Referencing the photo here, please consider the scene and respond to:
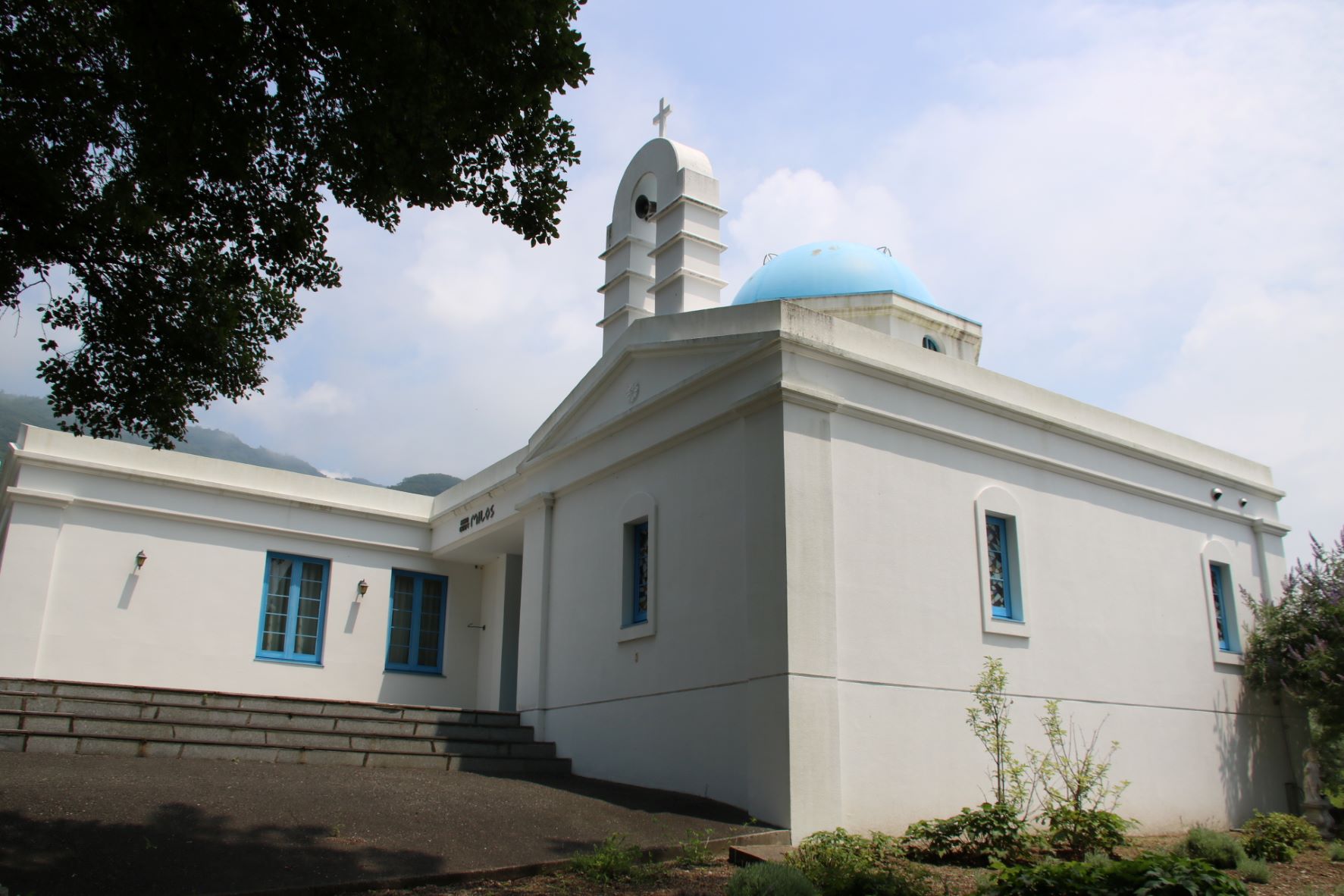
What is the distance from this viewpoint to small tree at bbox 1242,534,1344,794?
14.2 metres

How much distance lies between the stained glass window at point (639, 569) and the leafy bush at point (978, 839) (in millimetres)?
4435

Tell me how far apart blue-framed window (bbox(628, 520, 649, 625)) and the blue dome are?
6029 mm

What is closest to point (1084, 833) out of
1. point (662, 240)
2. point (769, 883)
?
point (769, 883)

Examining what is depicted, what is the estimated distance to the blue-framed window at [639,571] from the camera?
42.5 feet

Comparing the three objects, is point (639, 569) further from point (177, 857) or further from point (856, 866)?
point (177, 857)

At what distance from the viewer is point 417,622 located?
19.1 m

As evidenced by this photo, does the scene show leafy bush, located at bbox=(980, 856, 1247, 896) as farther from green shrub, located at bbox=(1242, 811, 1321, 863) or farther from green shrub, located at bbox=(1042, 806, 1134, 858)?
green shrub, located at bbox=(1242, 811, 1321, 863)

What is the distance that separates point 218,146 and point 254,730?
21.8 ft

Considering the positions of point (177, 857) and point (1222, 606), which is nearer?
point (177, 857)

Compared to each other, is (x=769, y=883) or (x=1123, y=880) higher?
(x=1123, y=880)

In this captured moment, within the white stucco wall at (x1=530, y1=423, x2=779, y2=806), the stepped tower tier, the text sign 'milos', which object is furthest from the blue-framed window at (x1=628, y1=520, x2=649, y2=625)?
the text sign 'milos'

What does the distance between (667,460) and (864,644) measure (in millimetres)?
3309

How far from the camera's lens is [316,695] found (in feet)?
57.6

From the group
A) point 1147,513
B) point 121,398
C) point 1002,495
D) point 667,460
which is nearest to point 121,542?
point 121,398
